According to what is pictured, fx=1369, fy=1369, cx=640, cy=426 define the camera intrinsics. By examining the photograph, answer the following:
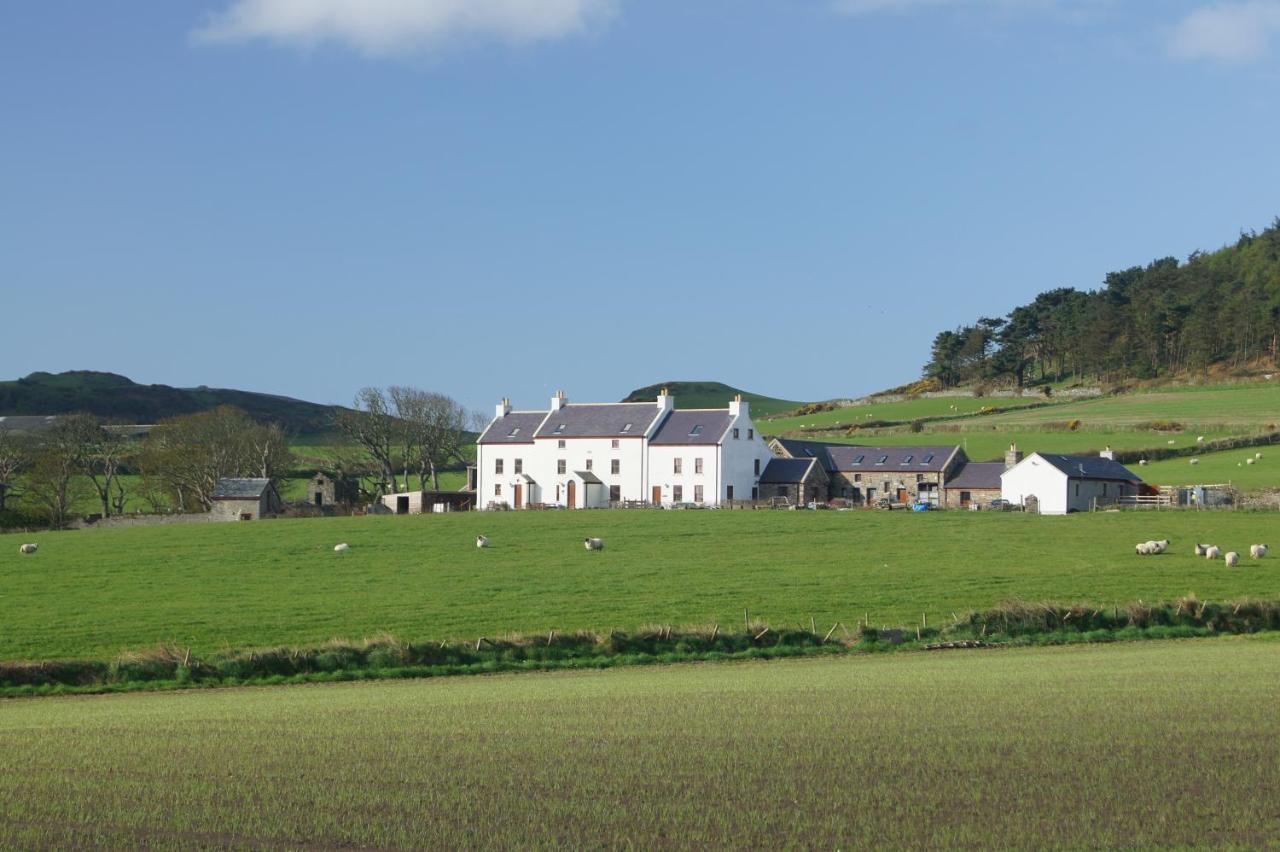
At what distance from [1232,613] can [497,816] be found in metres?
28.3

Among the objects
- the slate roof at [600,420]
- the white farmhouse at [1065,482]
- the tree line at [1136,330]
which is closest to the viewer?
the white farmhouse at [1065,482]

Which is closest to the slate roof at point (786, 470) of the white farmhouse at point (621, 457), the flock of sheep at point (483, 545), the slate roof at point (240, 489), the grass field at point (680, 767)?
the white farmhouse at point (621, 457)

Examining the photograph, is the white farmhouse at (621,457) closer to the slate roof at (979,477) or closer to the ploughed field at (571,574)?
the slate roof at (979,477)

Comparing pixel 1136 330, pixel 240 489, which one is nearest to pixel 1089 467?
pixel 240 489

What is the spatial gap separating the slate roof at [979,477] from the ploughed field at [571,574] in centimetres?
1787

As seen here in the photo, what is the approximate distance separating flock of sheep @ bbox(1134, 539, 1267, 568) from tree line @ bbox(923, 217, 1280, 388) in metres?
111

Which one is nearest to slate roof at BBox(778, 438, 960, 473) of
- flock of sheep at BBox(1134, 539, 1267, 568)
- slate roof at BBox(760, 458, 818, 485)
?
slate roof at BBox(760, 458, 818, 485)

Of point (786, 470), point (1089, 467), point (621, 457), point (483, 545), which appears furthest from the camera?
point (621, 457)

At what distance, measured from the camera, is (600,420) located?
92.3 meters

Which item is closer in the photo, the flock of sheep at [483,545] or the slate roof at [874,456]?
the flock of sheep at [483,545]

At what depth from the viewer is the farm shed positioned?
84.7m

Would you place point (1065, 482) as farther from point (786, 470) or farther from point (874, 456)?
point (786, 470)

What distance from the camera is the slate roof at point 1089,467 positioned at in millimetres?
77562

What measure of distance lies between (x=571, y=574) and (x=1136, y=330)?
135593 mm
